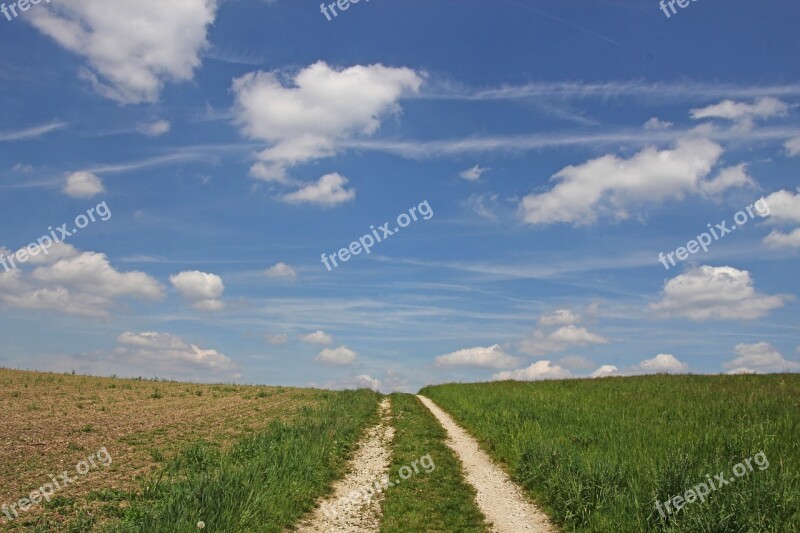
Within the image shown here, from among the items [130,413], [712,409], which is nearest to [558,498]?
[712,409]

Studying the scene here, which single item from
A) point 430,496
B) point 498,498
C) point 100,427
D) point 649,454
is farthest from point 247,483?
point 100,427

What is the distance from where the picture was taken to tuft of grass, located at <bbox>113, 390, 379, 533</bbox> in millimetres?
11328

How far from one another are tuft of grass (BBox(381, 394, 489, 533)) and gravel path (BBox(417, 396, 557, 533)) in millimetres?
317

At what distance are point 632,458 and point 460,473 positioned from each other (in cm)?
527

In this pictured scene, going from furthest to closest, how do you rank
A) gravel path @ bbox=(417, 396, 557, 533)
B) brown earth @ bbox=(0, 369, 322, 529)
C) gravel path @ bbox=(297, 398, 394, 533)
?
1. brown earth @ bbox=(0, 369, 322, 529)
2. gravel path @ bbox=(417, 396, 557, 533)
3. gravel path @ bbox=(297, 398, 394, 533)

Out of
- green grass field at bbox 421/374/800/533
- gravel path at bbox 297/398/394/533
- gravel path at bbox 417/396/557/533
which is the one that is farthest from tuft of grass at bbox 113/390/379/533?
green grass field at bbox 421/374/800/533

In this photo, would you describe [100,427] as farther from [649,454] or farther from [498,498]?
[649,454]

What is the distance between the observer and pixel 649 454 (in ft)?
51.5

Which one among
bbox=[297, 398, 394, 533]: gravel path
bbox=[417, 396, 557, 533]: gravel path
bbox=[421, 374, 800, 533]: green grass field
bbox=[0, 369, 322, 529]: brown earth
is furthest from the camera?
bbox=[0, 369, 322, 529]: brown earth

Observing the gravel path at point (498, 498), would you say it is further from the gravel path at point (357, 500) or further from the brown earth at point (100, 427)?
the brown earth at point (100, 427)

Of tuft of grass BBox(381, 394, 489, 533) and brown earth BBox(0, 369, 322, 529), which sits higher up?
brown earth BBox(0, 369, 322, 529)

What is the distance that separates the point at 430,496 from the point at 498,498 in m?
1.85

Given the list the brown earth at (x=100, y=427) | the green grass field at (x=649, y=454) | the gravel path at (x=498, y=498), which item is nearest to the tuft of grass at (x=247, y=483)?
the brown earth at (x=100, y=427)

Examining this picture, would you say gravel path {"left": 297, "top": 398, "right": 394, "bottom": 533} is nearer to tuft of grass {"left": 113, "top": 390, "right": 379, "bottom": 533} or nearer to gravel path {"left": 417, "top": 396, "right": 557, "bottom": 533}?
tuft of grass {"left": 113, "top": 390, "right": 379, "bottom": 533}
